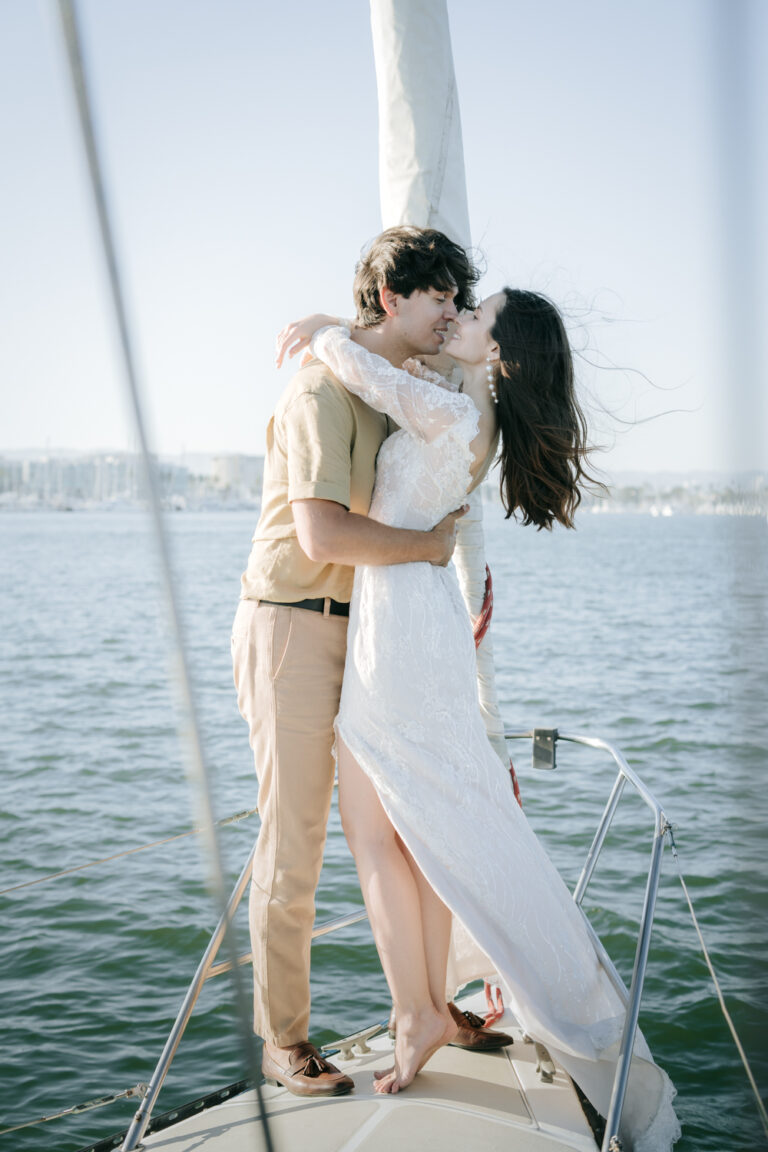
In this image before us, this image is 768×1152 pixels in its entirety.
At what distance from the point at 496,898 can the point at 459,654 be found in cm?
51

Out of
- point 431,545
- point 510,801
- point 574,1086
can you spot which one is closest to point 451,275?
point 431,545

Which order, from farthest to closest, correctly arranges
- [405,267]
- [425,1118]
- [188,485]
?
1. [188,485]
2. [405,267]
3. [425,1118]

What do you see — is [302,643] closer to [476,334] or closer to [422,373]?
[422,373]

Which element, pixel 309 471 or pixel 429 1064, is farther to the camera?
pixel 429 1064

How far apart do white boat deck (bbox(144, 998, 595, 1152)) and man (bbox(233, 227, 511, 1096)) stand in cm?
9

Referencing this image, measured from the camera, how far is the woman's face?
217cm

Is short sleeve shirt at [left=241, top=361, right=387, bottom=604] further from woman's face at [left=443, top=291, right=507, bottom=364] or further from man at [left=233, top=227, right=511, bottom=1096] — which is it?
woman's face at [left=443, top=291, right=507, bottom=364]

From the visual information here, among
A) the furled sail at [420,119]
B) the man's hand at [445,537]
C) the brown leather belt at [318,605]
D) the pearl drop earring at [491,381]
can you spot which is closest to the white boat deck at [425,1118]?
the furled sail at [420,119]

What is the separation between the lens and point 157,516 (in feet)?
2.96

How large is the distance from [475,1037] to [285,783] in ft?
2.48

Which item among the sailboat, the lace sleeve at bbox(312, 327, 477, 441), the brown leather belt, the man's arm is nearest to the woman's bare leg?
the sailboat

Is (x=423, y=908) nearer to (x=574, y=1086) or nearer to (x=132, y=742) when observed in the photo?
(x=574, y=1086)

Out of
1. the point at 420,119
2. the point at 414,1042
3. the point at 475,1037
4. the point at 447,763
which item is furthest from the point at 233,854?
the point at 420,119

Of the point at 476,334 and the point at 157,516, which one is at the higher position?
the point at 476,334
